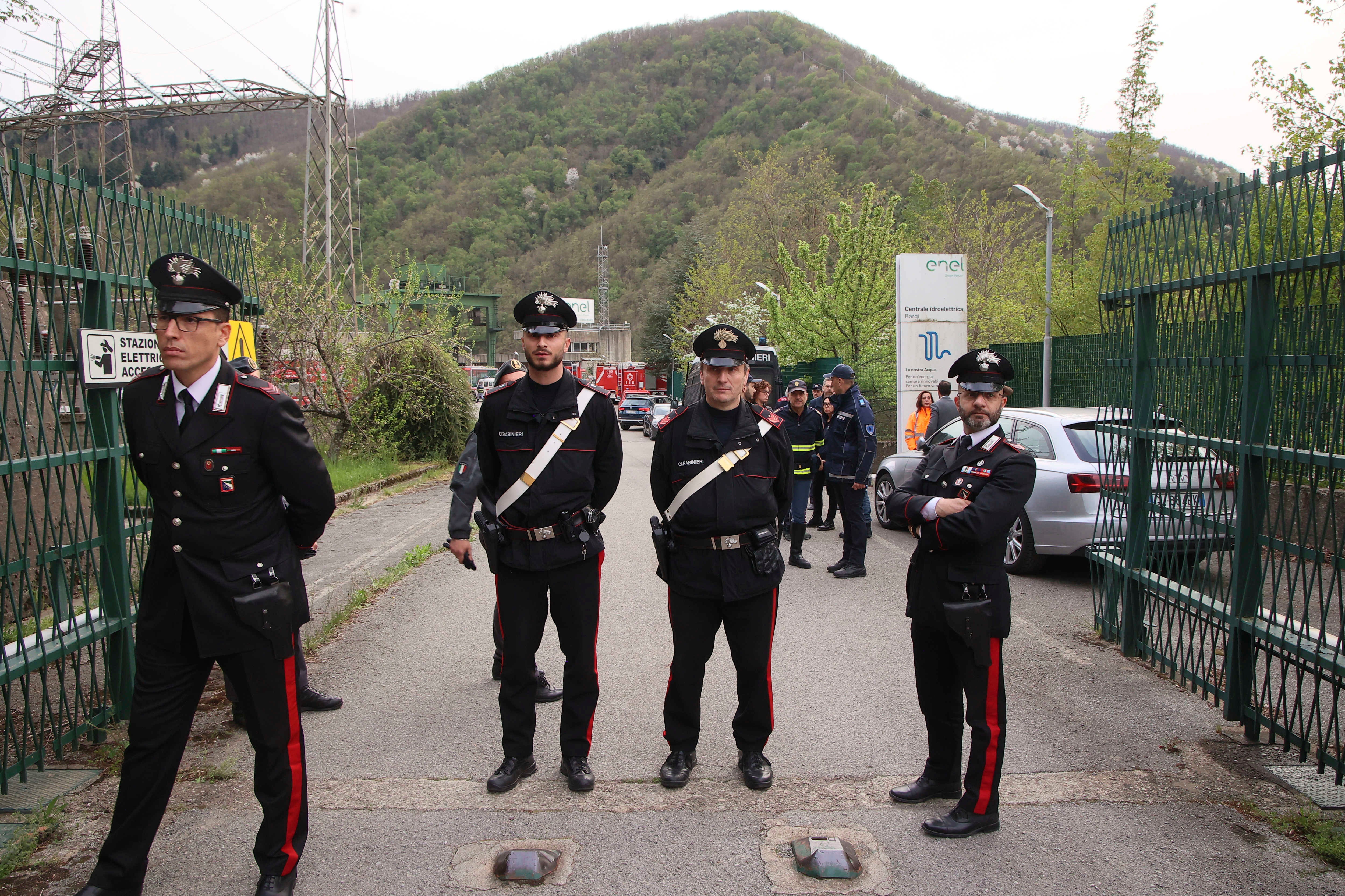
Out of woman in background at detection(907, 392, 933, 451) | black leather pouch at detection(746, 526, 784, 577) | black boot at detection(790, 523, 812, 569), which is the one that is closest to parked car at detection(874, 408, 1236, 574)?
black leather pouch at detection(746, 526, 784, 577)

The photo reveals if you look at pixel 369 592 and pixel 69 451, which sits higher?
pixel 69 451

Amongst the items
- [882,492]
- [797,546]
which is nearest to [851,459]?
[797,546]

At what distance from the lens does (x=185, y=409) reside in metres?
3.26

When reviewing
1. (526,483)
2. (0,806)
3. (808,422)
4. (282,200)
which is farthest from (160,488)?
(282,200)

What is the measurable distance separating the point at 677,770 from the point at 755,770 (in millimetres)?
357

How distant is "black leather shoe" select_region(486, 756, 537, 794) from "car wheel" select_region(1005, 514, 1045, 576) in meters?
5.71

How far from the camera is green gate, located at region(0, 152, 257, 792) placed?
3980 millimetres

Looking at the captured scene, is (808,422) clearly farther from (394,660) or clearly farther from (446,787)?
(446,787)

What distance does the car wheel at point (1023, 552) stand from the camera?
333 inches

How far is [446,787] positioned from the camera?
4090 millimetres

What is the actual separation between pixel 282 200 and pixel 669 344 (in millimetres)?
30528

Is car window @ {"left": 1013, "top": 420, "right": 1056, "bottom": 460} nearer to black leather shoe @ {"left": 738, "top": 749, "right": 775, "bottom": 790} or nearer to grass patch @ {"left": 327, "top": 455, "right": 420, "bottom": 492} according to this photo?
black leather shoe @ {"left": 738, "top": 749, "right": 775, "bottom": 790}

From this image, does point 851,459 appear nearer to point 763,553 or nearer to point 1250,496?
point 1250,496

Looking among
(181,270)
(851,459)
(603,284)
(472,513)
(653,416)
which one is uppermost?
(603,284)
